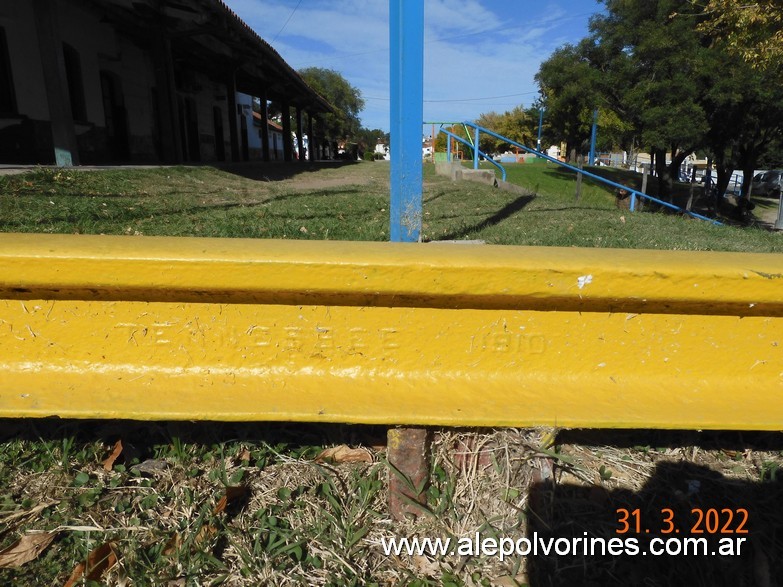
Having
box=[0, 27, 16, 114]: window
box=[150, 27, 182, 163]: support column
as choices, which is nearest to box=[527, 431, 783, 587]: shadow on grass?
box=[0, 27, 16, 114]: window

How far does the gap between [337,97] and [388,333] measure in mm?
61024

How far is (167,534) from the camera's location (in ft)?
5.07

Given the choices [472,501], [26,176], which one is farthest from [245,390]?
[26,176]

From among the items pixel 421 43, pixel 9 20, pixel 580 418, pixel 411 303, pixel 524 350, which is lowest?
pixel 580 418

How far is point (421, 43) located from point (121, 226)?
8.80 ft

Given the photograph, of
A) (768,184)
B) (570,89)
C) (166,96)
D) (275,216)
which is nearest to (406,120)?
(275,216)

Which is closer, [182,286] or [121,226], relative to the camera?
[182,286]

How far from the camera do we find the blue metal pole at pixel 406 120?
3393mm

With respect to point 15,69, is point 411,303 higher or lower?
lower

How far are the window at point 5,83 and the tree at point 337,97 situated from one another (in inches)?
1718

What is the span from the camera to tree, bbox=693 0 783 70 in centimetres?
941

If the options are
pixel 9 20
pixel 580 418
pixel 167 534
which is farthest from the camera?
pixel 9 20

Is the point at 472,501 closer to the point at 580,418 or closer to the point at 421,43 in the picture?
the point at 580,418

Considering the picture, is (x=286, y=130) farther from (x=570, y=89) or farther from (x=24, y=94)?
(x=24, y=94)
